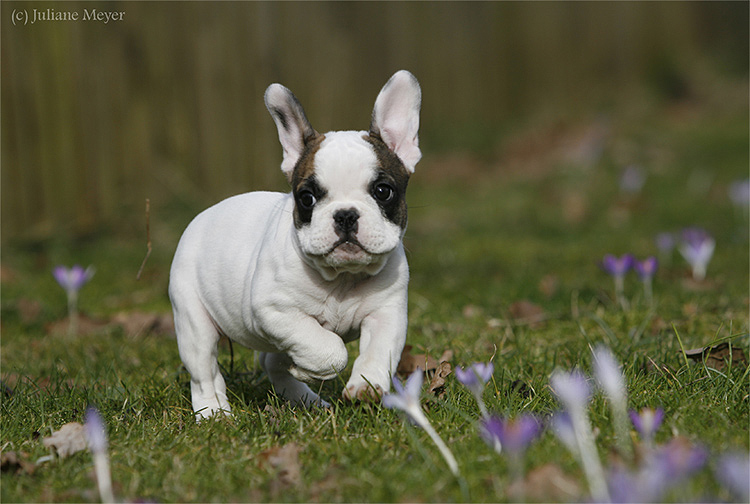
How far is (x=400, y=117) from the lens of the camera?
3.16m

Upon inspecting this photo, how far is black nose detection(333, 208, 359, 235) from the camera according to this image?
8.97 ft

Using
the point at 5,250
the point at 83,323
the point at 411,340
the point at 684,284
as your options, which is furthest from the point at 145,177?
the point at 684,284

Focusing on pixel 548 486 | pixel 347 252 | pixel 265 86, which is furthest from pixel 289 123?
pixel 265 86

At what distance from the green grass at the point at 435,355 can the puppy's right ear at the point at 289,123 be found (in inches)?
35.7

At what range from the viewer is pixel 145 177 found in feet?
24.9

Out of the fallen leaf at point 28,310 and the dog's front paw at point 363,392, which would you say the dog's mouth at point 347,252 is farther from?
the fallen leaf at point 28,310

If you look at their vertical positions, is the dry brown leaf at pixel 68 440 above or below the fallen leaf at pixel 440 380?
above

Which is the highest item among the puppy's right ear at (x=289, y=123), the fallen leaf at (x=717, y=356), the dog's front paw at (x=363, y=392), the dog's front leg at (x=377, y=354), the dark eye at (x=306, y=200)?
the puppy's right ear at (x=289, y=123)

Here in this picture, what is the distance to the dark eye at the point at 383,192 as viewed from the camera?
287 centimetres

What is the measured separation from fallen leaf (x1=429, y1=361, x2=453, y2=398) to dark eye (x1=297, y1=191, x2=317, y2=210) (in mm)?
747

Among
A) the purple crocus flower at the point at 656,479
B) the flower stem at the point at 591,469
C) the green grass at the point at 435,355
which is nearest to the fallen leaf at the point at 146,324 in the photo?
the green grass at the point at 435,355

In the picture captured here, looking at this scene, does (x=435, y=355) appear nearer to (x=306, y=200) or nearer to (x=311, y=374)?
(x=311, y=374)

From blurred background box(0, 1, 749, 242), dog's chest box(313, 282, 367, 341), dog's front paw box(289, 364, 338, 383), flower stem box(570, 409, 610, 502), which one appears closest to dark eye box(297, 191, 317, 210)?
dog's chest box(313, 282, 367, 341)

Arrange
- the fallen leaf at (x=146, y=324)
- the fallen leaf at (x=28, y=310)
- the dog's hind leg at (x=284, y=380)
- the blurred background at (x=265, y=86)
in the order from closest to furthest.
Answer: the dog's hind leg at (x=284, y=380) < the fallen leaf at (x=146, y=324) < the fallen leaf at (x=28, y=310) < the blurred background at (x=265, y=86)
